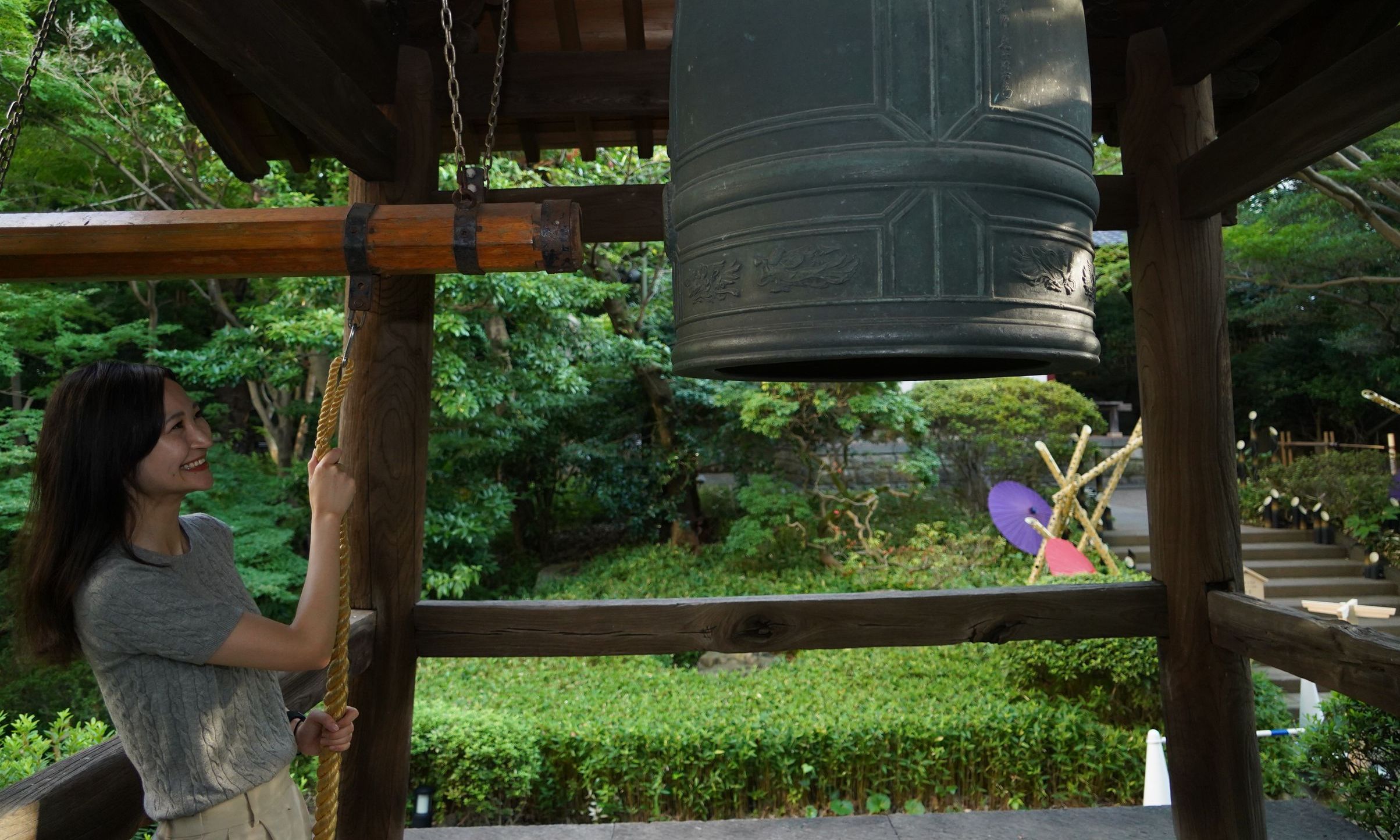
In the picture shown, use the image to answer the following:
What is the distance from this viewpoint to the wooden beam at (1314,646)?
A: 2.10 m

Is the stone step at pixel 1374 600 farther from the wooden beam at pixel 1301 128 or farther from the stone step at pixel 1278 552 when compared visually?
the wooden beam at pixel 1301 128

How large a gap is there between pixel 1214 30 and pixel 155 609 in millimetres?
2898

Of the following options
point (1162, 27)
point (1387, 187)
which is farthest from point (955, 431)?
point (1162, 27)

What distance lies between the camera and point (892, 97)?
1312 millimetres

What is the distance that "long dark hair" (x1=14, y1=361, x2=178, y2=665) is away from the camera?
1.24m

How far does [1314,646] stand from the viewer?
2.30 metres

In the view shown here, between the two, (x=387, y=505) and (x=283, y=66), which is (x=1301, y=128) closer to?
(x=283, y=66)

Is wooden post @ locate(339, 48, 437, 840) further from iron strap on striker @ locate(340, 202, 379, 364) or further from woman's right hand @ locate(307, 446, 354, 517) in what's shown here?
woman's right hand @ locate(307, 446, 354, 517)

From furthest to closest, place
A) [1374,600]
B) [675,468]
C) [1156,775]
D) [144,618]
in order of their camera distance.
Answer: [675,468], [1374,600], [1156,775], [144,618]

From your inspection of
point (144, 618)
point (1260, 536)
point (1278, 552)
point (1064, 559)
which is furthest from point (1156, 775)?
point (1260, 536)

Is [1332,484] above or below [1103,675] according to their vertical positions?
above

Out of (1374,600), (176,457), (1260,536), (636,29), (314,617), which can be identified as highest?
(636,29)

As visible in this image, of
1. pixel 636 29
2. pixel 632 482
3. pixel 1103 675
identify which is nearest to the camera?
pixel 636 29

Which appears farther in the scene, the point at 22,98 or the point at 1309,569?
the point at 1309,569
